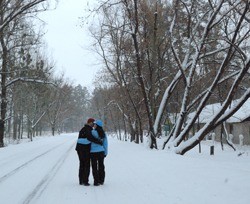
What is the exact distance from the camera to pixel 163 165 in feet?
41.6

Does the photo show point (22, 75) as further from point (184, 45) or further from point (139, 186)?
point (139, 186)

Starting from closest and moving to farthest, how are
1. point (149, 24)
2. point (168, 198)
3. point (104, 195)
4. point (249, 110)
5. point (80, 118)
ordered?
1. point (168, 198)
2. point (104, 195)
3. point (149, 24)
4. point (249, 110)
5. point (80, 118)

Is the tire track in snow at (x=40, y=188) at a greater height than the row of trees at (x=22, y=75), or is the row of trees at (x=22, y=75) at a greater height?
the row of trees at (x=22, y=75)

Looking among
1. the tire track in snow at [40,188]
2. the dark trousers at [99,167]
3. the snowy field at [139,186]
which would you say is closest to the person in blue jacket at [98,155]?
the dark trousers at [99,167]

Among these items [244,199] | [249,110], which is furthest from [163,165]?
[249,110]

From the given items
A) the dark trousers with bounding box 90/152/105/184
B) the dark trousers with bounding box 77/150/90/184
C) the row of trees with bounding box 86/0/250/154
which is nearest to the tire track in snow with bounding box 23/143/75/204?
the dark trousers with bounding box 77/150/90/184

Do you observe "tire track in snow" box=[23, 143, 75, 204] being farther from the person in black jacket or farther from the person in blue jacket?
the person in blue jacket

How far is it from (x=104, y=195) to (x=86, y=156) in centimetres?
170

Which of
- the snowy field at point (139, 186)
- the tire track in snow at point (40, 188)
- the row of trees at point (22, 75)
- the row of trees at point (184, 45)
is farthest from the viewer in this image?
the row of trees at point (22, 75)

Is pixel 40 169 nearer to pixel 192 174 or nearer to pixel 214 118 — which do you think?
pixel 192 174

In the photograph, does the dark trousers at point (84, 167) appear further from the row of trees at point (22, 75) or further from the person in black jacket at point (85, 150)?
the row of trees at point (22, 75)

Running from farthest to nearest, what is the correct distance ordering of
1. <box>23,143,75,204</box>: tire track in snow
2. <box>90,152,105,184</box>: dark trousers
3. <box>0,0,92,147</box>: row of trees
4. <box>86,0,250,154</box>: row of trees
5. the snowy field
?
1. <box>0,0,92,147</box>: row of trees
2. <box>86,0,250,154</box>: row of trees
3. <box>90,152,105,184</box>: dark trousers
4. <box>23,143,75,204</box>: tire track in snow
5. the snowy field

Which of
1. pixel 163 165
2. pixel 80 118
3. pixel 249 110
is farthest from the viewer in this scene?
pixel 80 118

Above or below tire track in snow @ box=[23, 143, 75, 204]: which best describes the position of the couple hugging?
above
